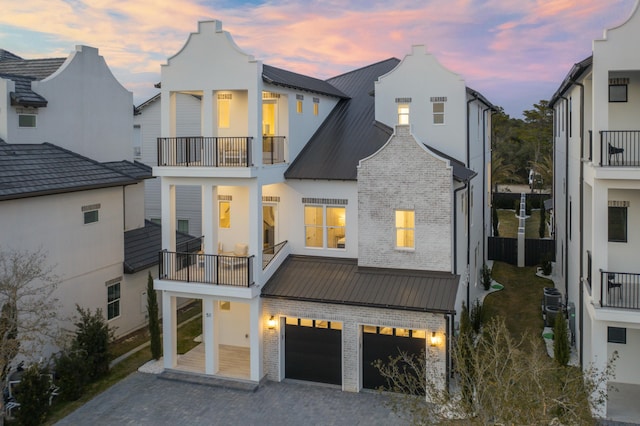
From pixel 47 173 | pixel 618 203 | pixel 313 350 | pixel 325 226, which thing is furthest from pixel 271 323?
pixel 618 203

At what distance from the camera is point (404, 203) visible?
1839 centimetres

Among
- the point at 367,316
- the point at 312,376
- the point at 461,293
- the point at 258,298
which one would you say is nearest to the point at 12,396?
the point at 258,298

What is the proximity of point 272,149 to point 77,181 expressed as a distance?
7.20 metres

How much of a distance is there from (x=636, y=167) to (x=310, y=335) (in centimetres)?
1065

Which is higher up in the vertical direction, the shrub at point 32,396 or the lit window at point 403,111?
the lit window at point 403,111

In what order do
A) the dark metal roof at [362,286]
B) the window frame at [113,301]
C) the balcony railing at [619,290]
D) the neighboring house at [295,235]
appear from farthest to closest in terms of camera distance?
the window frame at [113,301], the neighboring house at [295,235], the dark metal roof at [362,286], the balcony railing at [619,290]

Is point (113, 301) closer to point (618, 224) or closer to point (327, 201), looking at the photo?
point (327, 201)

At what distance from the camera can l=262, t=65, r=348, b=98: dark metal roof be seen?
62.5ft

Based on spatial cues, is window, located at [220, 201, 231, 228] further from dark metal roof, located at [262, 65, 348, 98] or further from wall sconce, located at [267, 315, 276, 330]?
dark metal roof, located at [262, 65, 348, 98]

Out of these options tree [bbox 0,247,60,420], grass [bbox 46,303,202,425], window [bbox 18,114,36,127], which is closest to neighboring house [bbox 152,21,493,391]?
grass [bbox 46,303,202,425]

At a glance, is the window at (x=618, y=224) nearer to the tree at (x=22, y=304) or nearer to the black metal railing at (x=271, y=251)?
the black metal railing at (x=271, y=251)

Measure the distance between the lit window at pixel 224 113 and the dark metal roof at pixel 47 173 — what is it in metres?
4.91

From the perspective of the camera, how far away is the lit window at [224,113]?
2102 cm

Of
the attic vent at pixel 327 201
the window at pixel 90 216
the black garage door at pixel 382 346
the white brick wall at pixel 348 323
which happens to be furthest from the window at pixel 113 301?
the black garage door at pixel 382 346
